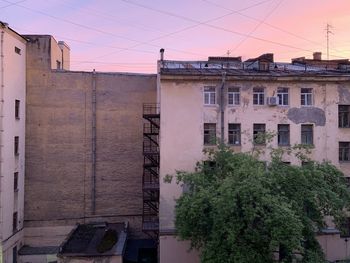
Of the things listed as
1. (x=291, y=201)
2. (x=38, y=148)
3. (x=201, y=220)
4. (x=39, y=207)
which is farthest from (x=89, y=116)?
(x=291, y=201)

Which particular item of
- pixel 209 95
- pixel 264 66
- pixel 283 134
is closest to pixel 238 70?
pixel 264 66

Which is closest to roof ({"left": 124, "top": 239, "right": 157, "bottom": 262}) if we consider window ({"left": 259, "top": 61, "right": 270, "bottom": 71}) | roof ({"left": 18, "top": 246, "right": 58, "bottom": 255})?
roof ({"left": 18, "top": 246, "right": 58, "bottom": 255})

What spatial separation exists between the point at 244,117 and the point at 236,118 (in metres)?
0.44

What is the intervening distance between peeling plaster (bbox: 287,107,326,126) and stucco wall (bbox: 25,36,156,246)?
9.48m

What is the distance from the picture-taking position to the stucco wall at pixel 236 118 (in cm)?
2480

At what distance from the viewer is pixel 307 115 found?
25844 mm

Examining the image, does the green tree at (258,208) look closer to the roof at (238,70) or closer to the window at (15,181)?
the roof at (238,70)

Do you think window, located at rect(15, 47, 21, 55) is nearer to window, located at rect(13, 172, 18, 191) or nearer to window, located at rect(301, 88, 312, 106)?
window, located at rect(13, 172, 18, 191)

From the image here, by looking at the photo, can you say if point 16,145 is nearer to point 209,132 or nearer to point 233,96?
point 209,132

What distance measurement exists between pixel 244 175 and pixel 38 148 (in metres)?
15.4

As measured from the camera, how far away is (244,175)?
19672mm

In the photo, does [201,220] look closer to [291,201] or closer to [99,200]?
[291,201]

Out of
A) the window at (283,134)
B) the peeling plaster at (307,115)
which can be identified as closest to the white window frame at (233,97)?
the window at (283,134)

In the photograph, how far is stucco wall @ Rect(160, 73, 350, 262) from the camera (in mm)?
24797
